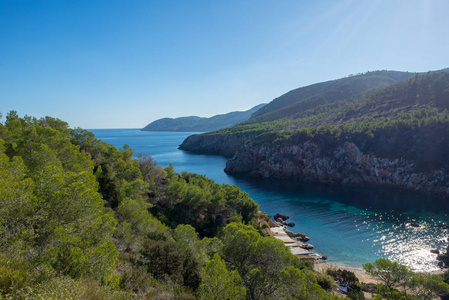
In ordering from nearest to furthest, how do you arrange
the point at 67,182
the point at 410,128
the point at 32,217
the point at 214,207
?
the point at 32,217 < the point at 67,182 < the point at 214,207 < the point at 410,128

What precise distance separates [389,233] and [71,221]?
46148 millimetres

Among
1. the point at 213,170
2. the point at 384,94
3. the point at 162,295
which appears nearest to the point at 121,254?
the point at 162,295

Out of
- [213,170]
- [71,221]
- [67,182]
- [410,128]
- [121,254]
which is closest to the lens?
[71,221]

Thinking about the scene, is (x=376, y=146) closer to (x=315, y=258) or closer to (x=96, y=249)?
(x=315, y=258)

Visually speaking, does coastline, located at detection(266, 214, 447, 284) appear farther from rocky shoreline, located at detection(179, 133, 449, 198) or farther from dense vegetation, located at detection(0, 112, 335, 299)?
rocky shoreline, located at detection(179, 133, 449, 198)

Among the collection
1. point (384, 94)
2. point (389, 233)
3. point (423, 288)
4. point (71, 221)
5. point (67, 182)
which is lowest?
point (389, 233)

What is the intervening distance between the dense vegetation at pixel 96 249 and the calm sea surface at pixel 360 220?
21.7 m

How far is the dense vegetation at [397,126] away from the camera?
207 ft

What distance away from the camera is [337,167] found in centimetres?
7438

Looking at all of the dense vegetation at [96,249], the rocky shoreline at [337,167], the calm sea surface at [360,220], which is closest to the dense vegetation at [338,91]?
the rocky shoreline at [337,167]

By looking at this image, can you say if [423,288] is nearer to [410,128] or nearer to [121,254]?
[121,254]

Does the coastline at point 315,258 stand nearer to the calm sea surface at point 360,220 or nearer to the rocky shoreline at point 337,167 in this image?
the calm sea surface at point 360,220

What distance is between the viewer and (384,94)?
9825 centimetres

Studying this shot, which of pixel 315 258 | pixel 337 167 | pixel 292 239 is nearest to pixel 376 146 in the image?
pixel 337 167
